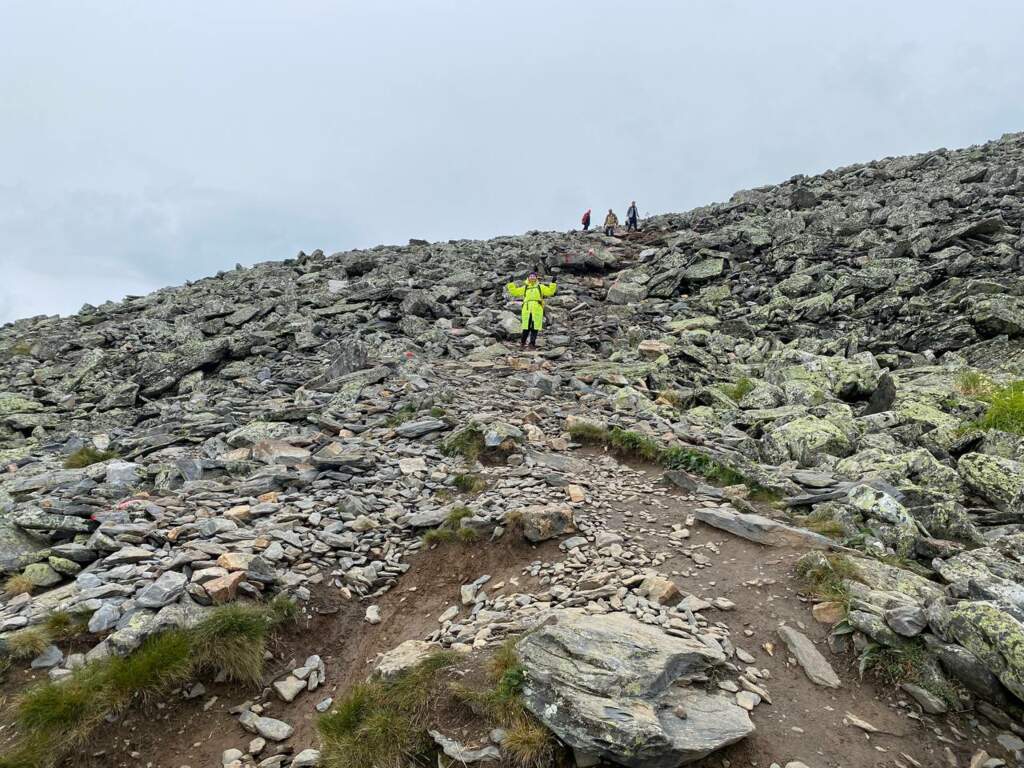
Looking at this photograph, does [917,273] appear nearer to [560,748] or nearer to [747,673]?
[747,673]

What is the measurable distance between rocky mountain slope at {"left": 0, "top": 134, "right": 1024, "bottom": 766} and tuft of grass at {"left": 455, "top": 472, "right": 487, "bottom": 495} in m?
0.10

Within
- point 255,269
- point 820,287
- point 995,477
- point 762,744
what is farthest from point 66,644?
point 255,269

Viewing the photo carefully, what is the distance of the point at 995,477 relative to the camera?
9.97m

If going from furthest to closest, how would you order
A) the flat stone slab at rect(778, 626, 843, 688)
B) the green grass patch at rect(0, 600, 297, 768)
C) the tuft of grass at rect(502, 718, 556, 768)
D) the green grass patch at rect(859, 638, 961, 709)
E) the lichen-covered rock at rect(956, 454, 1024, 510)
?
the lichen-covered rock at rect(956, 454, 1024, 510) → the flat stone slab at rect(778, 626, 843, 688) → the green grass patch at rect(859, 638, 961, 709) → the green grass patch at rect(0, 600, 297, 768) → the tuft of grass at rect(502, 718, 556, 768)

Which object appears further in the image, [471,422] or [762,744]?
[471,422]

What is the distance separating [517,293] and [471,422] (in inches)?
372

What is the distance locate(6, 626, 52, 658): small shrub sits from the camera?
6.16m

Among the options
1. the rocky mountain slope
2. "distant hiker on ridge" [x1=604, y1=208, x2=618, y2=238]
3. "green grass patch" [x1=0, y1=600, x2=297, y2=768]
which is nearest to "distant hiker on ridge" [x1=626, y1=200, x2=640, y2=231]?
"distant hiker on ridge" [x1=604, y1=208, x2=618, y2=238]

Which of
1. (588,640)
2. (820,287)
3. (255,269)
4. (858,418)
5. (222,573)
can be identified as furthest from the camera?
(255,269)

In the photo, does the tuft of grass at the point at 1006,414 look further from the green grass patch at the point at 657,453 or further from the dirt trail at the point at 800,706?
the dirt trail at the point at 800,706

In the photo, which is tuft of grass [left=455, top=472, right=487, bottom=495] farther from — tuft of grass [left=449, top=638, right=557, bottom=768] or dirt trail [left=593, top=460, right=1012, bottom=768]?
tuft of grass [left=449, top=638, right=557, bottom=768]

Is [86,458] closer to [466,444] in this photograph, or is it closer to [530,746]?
[466,444]

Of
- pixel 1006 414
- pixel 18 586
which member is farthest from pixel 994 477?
pixel 18 586

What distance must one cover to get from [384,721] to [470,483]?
17.5ft
